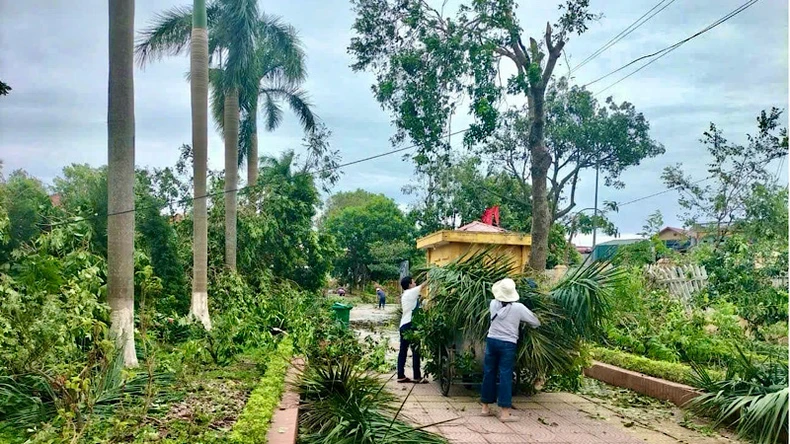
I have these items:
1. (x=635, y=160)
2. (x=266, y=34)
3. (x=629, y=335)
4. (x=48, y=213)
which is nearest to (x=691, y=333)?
(x=629, y=335)

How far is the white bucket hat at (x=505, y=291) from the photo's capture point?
260 inches

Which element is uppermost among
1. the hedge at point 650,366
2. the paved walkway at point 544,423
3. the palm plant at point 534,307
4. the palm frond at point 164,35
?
the palm frond at point 164,35

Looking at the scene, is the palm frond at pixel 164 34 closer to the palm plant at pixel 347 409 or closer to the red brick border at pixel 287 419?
the red brick border at pixel 287 419

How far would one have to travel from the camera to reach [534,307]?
7.10 metres

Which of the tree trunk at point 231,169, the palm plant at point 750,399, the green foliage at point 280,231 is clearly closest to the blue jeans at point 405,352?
the palm plant at point 750,399

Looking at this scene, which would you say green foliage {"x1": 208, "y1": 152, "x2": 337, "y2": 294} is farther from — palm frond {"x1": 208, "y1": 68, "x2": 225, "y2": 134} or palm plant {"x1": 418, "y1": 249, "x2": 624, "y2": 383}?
palm plant {"x1": 418, "y1": 249, "x2": 624, "y2": 383}

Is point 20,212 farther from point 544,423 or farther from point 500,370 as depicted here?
point 544,423

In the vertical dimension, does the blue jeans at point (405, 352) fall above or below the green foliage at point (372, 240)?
below

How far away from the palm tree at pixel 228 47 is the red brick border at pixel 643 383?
428 inches

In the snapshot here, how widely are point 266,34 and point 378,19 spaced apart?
648 centimetres

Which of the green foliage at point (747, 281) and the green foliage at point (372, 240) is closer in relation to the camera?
the green foliage at point (747, 281)

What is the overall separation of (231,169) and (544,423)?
1271 cm

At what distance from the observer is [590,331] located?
698 centimetres

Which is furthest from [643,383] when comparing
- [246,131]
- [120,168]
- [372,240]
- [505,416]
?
[372,240]
